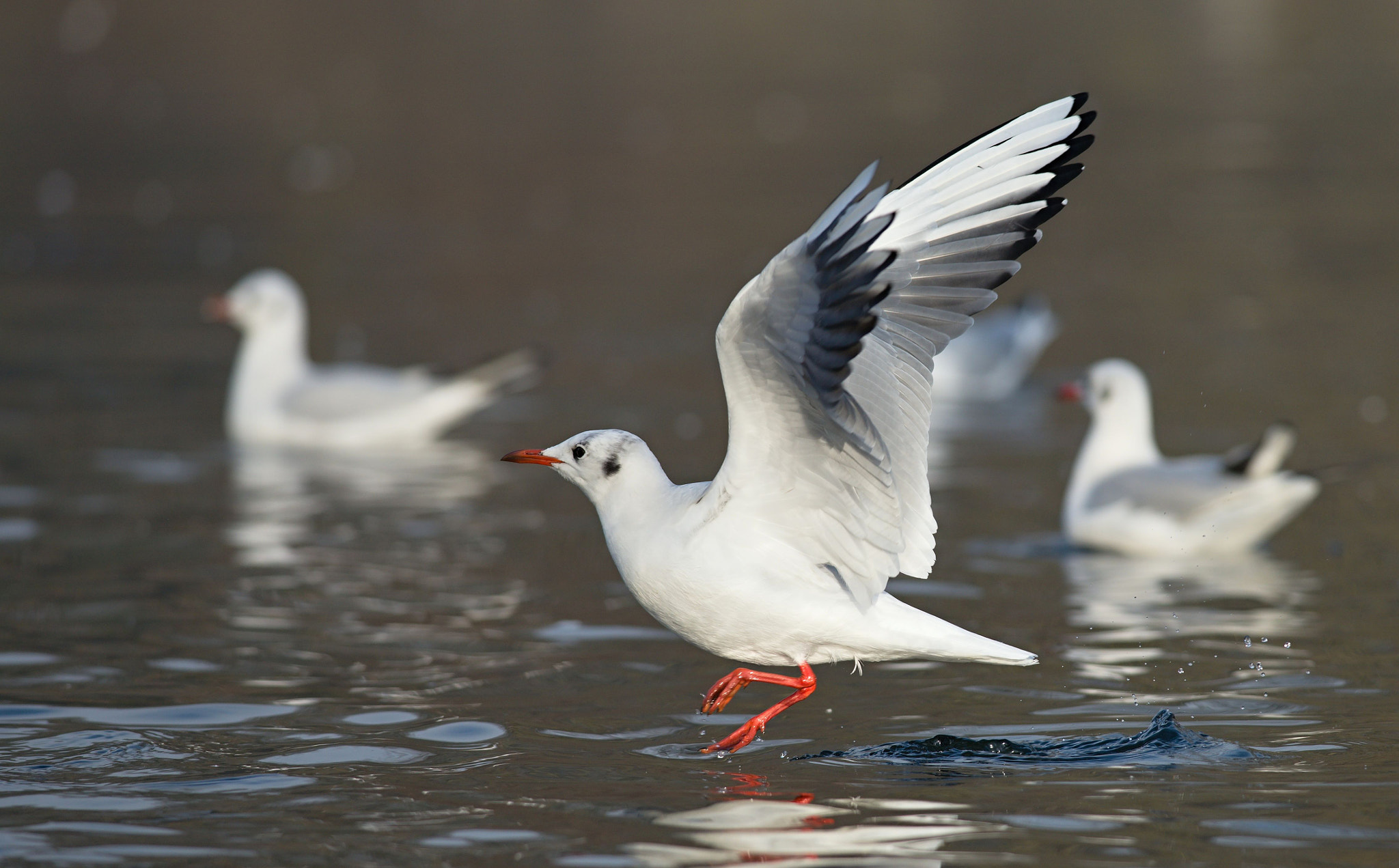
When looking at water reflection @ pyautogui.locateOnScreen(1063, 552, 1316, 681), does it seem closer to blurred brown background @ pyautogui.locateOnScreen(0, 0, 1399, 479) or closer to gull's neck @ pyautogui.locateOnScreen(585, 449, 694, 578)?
gull's neck @ pyautogui.locateOnScreen(585, 449, 694, 578)

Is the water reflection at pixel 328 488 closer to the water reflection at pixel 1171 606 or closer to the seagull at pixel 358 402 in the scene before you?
the seagull at pixel 358 402

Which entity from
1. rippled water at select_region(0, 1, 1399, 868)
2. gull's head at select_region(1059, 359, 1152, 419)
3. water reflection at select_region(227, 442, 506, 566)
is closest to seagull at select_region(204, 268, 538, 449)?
water reflection at select_region(227, 442, 506, 566)

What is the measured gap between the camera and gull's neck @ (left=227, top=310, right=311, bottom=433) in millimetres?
14523

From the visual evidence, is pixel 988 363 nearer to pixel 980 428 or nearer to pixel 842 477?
pixel 980 428

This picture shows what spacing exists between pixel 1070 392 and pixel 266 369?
6.34 meters

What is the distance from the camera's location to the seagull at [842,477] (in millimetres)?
6477

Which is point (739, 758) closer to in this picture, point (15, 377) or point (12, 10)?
point (15, 377)

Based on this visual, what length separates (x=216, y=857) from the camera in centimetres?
575

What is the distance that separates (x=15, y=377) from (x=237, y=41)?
3009 centimetres

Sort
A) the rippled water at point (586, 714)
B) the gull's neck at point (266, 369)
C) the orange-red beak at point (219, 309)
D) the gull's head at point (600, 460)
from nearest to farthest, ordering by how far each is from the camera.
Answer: the rippled water at point (586, 714), the gull's head at point (600, 460), the gull's neck at point (266, 369), the orange-red beak at point (219, 309)

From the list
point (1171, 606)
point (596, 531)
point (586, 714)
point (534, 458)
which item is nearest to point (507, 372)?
point (596, 531)

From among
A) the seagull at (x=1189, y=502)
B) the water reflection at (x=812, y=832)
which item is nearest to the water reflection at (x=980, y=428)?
the seagull at (x=1189, y=502)

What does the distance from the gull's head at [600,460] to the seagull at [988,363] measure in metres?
9.20

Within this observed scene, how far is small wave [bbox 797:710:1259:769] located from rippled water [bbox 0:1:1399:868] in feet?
0.08
